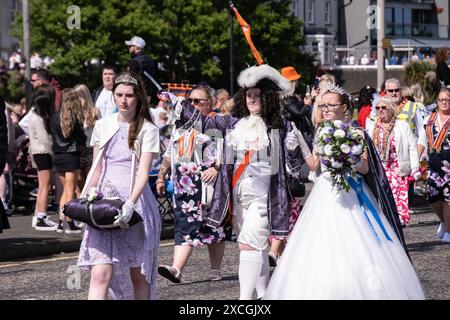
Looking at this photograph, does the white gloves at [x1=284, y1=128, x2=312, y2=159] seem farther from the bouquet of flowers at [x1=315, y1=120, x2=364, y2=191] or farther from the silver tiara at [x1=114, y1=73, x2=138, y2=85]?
the silver tiara at [x1=114, y1=73, x2=138, y2=85]

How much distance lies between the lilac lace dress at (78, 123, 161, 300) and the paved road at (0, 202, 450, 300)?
5.88 ft

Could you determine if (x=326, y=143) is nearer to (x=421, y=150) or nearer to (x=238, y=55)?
(x=421, y=150)

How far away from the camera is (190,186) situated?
11.1 metres

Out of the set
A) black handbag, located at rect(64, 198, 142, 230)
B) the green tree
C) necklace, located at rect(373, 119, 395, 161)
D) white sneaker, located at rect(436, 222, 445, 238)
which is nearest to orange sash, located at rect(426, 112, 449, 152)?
necklace, located at rect(373, 119, 395, 161)

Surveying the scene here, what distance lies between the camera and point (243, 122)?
959 centimetres

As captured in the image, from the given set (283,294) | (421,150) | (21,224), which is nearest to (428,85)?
(421,150)

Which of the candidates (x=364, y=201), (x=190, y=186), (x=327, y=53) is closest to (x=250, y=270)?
(x=364, y=201)

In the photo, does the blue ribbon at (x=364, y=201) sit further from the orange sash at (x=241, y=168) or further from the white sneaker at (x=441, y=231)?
the white sneaker at (x=441, y=231)

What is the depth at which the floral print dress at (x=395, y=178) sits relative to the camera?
14438 millimetres

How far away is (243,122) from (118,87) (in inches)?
69.6

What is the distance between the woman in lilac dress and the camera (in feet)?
25.6

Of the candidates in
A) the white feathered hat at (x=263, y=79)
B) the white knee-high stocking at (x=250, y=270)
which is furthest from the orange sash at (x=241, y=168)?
the white knee-high stocking at (x=250, y=270)

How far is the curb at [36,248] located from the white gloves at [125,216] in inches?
202

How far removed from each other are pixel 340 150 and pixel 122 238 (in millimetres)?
1773
